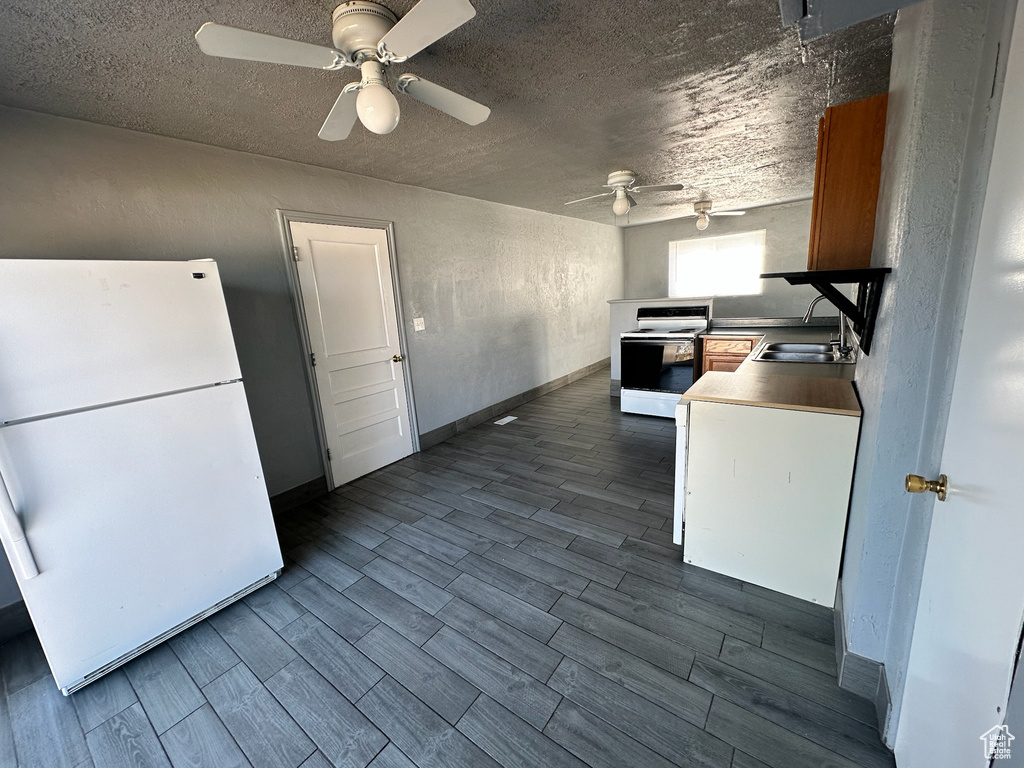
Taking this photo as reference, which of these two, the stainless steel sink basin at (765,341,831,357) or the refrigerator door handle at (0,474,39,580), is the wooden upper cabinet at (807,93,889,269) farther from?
the refrigerator door handle at (0,474,39,580)

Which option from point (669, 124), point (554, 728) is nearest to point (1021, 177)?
point (554, 728)

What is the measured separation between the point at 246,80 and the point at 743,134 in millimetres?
3017

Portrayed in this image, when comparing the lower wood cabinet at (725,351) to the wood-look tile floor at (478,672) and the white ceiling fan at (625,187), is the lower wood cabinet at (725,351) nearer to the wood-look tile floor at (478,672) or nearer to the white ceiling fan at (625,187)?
the white ceiling fan at (625,187)

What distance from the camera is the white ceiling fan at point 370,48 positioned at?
113 centimetres

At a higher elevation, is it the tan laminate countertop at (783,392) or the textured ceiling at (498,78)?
the textured ceiling at (498,78)

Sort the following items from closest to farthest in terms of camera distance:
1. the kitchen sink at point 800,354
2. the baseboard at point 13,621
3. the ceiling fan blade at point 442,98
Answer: the ceiling fan blade at point 442,98 < the baseboard at point 13,621 < the kitchen sink at point 800,354

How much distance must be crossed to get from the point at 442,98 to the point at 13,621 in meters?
3.07

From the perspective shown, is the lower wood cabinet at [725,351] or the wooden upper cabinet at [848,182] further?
the lower wood cabinet at [725,351]

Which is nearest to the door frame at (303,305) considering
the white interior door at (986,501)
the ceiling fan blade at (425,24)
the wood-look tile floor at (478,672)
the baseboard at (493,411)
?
the baseboard at (493,411)

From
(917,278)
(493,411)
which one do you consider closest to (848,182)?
(917,278)

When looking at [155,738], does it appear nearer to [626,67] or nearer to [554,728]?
[554,728]

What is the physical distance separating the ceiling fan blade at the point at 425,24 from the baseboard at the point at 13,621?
116 inches

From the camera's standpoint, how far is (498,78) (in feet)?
6.18

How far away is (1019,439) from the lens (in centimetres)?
62
